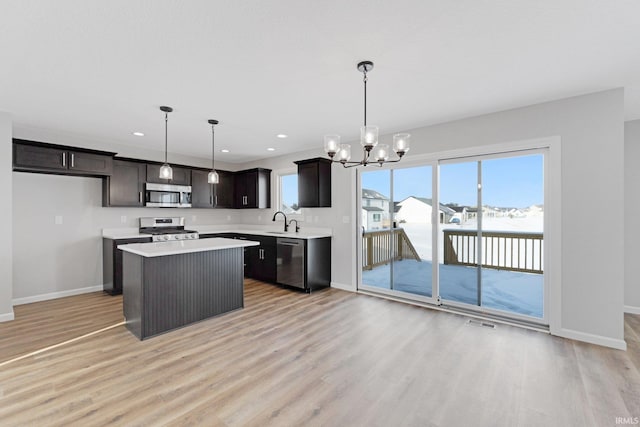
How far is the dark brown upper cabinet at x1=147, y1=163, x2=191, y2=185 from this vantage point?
513 cm

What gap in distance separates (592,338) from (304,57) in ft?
12.5

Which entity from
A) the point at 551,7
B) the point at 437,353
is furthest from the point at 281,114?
the point at 437,353

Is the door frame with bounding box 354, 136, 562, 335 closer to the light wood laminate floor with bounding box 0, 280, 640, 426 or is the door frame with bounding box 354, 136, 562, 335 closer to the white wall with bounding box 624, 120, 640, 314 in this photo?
the light wood laminate floor with bounding box 0, 280, 640, 426

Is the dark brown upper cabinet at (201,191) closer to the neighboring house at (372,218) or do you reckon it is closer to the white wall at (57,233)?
the white wall at (57,233)

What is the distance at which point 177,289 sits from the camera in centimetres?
317

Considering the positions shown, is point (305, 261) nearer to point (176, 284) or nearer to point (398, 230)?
point (398, 230)

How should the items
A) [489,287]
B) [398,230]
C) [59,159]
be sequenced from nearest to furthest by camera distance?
[489,287]
[59,159]
[398,230]

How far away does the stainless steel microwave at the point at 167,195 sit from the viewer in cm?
510

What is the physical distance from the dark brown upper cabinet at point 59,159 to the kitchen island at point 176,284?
196 centimetres

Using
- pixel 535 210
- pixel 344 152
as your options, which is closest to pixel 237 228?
pixel 344 152

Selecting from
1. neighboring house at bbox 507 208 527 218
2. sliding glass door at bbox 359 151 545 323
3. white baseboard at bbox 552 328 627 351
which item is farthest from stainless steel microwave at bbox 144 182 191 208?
white baseboard at bbox 552 328 627 351

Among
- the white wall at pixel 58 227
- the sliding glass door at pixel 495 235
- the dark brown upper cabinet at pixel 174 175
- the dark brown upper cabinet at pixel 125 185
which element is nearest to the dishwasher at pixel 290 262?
the sliding glass door at pixel 495 235

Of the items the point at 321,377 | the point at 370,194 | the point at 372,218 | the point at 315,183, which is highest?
the point at 315,183

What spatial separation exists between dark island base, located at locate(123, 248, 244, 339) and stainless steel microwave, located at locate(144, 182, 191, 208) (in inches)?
80.2
